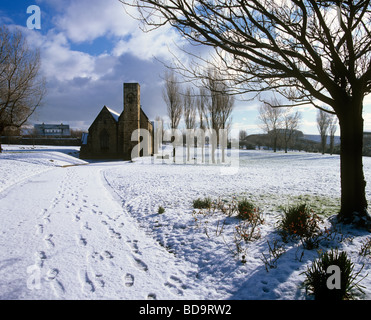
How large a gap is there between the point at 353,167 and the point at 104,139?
28.8 m

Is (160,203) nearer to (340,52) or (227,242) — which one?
(227,242)

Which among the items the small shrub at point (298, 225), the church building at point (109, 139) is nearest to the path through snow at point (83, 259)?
the small shrub at point (298, 225)

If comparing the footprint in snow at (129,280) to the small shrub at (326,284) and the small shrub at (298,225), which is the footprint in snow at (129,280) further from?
the small shrub at (298,225)

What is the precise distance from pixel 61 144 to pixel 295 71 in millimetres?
55256

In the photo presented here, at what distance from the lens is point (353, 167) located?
4660 mm

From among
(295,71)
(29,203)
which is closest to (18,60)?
(29,203)

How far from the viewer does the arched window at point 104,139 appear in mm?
28844

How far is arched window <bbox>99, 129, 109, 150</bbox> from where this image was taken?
94.6 feet

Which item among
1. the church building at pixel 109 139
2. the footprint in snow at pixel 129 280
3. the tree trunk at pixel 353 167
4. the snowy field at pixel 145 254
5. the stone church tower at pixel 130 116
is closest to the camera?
the snowy field at pixel 145 254

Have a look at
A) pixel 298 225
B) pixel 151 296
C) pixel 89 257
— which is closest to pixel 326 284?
pixel 298 225

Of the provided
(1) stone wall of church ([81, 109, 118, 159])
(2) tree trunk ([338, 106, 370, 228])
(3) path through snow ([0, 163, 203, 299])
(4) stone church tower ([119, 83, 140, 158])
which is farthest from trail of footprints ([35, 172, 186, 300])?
(1) stone wall of church ([81, 109, 118, 159])

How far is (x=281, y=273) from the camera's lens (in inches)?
115

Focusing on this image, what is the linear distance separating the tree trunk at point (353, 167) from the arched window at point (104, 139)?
92.9 ft
